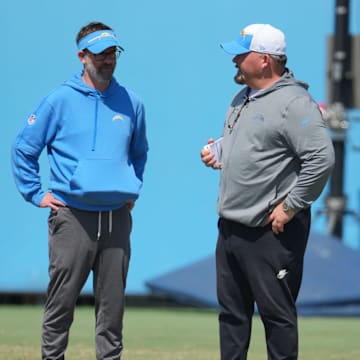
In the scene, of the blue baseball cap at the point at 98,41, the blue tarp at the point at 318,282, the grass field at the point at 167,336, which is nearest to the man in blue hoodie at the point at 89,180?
the blue baseball cap at the point at 98,41

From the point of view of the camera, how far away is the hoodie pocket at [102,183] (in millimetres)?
4648

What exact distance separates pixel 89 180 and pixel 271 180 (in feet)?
2.62

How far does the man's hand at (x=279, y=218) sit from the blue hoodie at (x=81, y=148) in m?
0.68

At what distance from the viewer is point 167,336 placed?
706cm

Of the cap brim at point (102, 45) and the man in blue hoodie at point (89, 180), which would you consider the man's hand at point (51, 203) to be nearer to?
the man in blue hoodie at point (89, 180)

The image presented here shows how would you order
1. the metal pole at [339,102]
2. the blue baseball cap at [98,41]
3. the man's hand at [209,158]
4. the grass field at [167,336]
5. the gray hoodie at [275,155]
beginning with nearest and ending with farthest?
the gray hoodie at [275,155], the man's hand at [209,158], the blue baseball cap at [98,41], the grass field at [167,336], the metal pole at [339,102]

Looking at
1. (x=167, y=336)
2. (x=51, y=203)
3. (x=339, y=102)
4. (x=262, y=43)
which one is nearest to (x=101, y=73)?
(x=51, y=203)

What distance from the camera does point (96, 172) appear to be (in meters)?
4.69

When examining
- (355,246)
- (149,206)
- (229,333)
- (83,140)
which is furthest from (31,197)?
(355,246)

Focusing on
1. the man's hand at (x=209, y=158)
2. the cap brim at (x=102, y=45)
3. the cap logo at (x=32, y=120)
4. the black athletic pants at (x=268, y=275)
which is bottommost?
the black athletic pants at (x=268, y=275)

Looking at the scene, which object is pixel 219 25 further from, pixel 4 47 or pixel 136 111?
pixel 136 111

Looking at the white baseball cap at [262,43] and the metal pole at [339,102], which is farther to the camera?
the metal pole at [339,102]

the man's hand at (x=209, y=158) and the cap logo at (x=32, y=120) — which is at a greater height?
the cap logo at (x=32, y=120)

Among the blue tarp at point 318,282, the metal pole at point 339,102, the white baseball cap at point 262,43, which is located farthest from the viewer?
the metal pole at point 339,102
